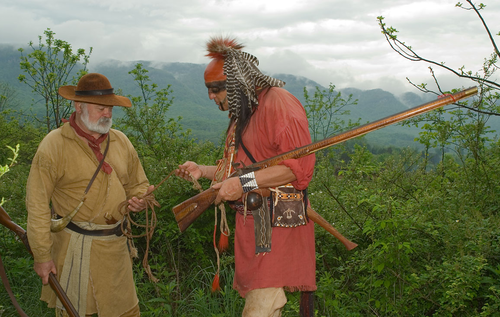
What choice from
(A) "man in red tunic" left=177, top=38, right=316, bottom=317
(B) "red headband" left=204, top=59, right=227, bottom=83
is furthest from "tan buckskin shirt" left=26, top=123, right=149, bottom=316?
(B) "red headband" left=204, top=59, right=227, bottom=83

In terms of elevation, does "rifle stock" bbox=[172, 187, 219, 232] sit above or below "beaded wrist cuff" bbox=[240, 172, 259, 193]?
below

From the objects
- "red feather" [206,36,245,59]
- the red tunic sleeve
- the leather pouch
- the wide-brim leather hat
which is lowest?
the leather pouch

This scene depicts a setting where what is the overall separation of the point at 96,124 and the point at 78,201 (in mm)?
635

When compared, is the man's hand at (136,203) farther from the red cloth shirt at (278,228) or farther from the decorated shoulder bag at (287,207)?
the decorated shoulder bag at (287,207)

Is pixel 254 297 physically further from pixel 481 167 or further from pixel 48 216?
pixel 481 167

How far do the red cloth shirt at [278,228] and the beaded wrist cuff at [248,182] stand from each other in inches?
9.5

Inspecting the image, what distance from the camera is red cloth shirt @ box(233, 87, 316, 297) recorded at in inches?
108

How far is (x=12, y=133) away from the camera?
1586 cm

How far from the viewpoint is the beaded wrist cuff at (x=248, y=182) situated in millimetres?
2734

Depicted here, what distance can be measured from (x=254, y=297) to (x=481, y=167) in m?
4.13

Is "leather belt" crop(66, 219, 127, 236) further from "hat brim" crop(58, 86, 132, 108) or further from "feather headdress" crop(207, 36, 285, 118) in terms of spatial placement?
"feather headdress" crop(207, 36, 285, 118)

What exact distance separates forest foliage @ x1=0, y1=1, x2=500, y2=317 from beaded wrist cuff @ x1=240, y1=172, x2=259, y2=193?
1669 millimetres

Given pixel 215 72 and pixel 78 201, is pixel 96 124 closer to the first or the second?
pixel 78 201

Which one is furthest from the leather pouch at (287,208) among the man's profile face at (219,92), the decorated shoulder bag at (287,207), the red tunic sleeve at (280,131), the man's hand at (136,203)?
the man's hand at (136,203)
